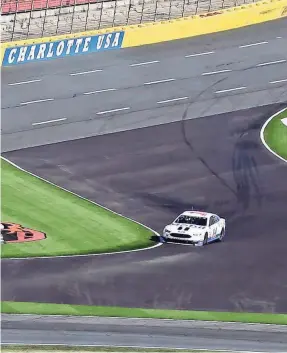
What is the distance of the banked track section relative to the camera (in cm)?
4981

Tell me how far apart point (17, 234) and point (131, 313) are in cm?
868

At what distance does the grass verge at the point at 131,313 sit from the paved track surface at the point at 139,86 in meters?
18.8

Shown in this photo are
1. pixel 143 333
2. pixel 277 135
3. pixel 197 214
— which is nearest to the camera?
pixel 143 333

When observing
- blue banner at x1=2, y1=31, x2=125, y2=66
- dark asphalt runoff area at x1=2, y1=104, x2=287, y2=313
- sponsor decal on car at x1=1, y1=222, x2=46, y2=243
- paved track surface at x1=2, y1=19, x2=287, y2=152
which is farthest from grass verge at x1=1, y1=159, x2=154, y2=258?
blue banner at x1=2, y1=31, x2=125, y2=66

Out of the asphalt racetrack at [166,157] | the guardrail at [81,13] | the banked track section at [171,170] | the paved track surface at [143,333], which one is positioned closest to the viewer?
the paved track surface at [143,333]

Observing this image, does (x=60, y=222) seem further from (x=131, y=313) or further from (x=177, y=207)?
(x=131, y=313)

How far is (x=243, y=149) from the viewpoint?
221ft

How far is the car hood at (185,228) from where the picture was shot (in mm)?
54656

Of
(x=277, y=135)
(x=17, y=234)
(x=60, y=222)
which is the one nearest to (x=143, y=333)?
(x=17, y=234)

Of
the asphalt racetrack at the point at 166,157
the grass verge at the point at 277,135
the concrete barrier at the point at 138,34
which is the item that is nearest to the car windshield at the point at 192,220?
the asphalt racetrack at the point at 166,157

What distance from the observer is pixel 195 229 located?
180ft

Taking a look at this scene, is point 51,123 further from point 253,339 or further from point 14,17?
point 253,339

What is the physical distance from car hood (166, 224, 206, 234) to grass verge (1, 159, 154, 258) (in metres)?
1.04

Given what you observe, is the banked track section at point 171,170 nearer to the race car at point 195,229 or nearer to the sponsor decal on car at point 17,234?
the race car at point 195,229
